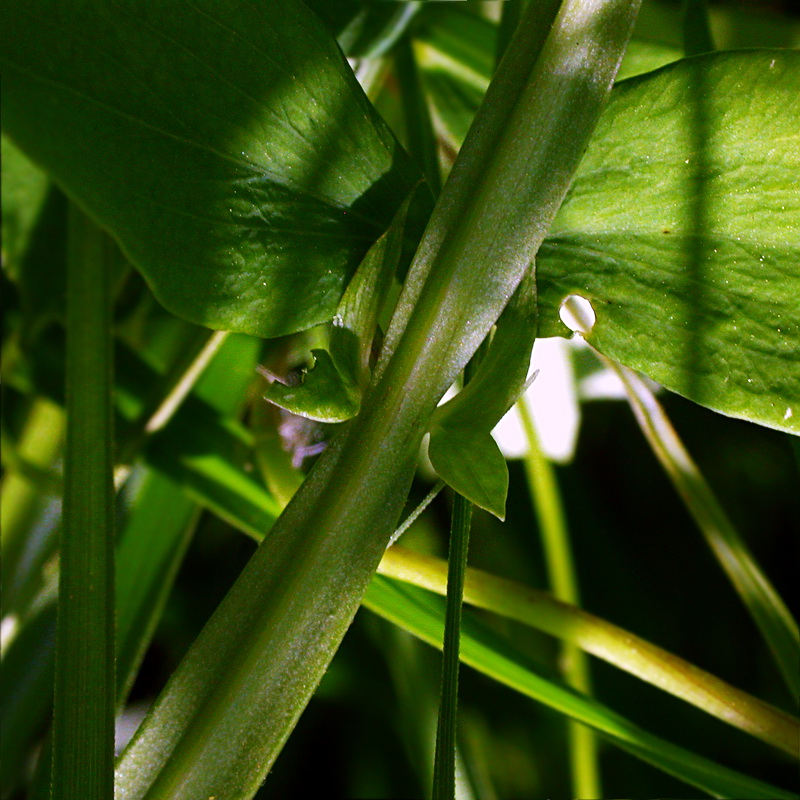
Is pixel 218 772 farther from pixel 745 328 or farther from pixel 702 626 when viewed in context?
pixel 702 626

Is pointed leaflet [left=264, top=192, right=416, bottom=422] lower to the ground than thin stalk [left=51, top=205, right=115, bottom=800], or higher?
higher

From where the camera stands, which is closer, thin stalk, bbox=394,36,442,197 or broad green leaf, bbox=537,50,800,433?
broad green leaf, bbox=537,50,800,433

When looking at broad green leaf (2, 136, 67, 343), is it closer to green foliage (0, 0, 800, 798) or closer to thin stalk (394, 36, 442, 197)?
green foliage (0, 0, 800, 798)

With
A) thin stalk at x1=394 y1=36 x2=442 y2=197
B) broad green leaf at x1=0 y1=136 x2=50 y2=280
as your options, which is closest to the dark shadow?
thin stalk at x1=394 y1=36 x2=442 y2=197

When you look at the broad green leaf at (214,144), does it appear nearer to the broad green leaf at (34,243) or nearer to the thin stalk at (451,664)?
the thin stalk at (451,664)

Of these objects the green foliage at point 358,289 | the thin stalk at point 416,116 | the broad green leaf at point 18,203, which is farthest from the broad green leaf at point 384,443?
the broad green leaf at point 18,203
